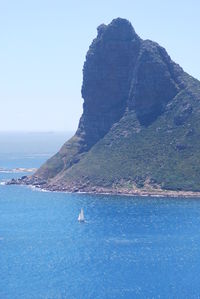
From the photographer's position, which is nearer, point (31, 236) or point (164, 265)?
point (164, 265)

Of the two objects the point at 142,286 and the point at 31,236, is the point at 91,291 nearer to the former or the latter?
the point at 142,286

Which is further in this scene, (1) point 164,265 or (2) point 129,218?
(2) point 129,218

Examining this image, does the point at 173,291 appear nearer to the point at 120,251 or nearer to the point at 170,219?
the point at 120,251

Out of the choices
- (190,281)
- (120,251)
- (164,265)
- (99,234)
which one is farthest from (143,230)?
(190,281)

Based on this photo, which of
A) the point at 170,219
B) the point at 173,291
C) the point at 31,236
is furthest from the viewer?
the point at 170,219

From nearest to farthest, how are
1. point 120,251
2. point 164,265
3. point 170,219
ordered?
point 164,265, point 120,251, point 170,219

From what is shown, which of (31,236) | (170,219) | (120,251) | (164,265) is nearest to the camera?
(164,265)
